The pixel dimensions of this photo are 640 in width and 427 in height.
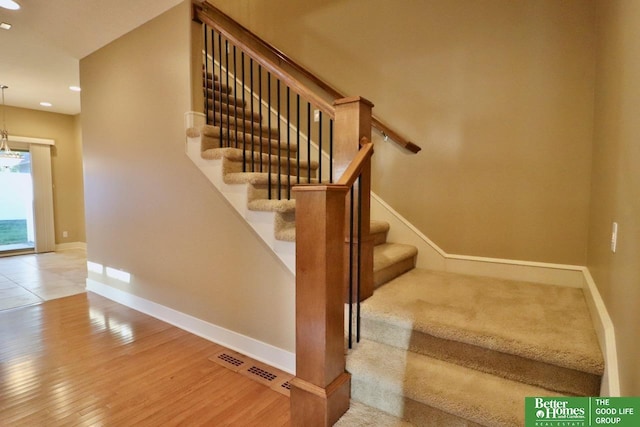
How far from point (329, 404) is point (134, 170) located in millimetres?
2968

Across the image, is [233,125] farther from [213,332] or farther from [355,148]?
[213,332]

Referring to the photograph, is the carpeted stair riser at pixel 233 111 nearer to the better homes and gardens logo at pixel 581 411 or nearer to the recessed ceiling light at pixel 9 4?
the recessed ceiling light at pixel 9 4

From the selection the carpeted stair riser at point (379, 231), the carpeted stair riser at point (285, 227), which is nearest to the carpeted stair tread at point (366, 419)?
the carpeted stair riser at point (285, 227)

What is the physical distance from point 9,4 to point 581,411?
4.66m

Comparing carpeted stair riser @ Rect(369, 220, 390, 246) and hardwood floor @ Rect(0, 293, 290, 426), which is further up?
carpeted stair riser @ Rect(369, 220, 390, 246)

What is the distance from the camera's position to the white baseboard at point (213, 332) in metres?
2.36

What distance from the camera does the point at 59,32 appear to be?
3287mm

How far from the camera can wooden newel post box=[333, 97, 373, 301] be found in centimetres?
187

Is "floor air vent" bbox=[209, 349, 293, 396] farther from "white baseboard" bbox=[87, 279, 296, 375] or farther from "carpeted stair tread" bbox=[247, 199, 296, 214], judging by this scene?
"carpeted stair tread" bbox=[247, 199, 296, 214]

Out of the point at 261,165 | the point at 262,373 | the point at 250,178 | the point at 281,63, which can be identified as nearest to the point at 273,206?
the point at 250,178

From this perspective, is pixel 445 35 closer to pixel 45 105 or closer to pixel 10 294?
pixel 10 294

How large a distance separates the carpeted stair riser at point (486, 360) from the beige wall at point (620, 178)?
28cm

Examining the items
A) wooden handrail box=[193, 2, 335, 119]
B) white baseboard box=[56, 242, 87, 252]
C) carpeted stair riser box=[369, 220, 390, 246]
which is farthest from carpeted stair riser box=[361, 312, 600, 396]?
white baseboard box=[56, 242, 87, 252]

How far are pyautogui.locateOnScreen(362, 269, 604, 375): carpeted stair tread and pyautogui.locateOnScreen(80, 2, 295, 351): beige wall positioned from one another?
2.55 ft
